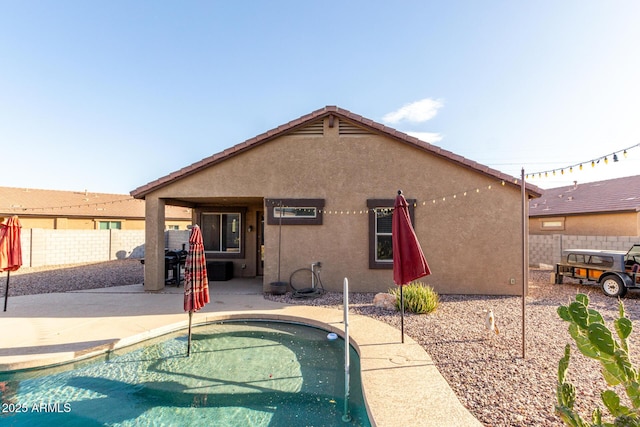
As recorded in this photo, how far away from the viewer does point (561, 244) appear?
51.3 feet

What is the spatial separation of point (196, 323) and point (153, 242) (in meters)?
4.02

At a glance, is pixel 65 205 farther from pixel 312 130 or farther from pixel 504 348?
pixel 504 348

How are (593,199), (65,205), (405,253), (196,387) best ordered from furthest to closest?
(65,205) → (593,199) → (405,253) → (196,387)

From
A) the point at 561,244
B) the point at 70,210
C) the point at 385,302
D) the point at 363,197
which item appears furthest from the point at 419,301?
the point at 70,210

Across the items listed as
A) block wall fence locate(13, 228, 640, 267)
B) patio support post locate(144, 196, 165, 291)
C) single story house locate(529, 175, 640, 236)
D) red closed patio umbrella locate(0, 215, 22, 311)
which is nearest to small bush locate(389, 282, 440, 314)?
patio support post locate(144, 196, 165, 291)

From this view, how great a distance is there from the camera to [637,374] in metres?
2.15

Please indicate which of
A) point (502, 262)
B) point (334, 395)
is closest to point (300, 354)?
point (334, 395)

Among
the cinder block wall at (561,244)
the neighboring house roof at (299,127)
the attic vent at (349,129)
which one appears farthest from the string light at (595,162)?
the cinder block wall at (561,244)

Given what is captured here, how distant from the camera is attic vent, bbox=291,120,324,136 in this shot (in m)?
9.98

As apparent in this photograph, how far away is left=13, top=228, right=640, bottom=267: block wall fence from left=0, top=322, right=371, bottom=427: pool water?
10.7 meters

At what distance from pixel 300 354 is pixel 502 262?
7220 millimetres

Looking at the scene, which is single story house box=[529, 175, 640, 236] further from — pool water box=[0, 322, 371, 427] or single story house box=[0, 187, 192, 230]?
single story house box=[0, 187, 192, 230]

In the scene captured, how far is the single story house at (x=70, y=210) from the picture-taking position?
2280cm

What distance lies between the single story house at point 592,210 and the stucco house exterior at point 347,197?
9998 mm
